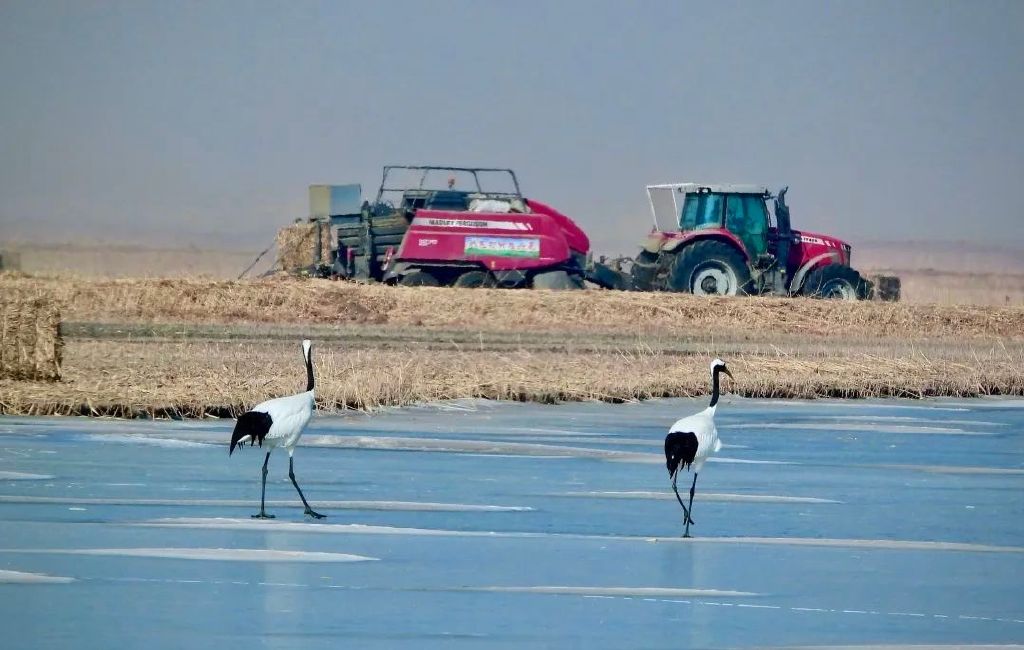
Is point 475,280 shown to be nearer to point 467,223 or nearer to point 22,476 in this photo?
point 467,223

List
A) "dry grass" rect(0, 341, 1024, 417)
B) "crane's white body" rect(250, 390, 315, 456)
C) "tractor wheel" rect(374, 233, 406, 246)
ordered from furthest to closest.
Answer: "tractor wheel" rect(374, 233, 406, 246), "dry grass" rect(0, 341, 1024, 417), "crane's white body" rect(250, 390, 315, 456)

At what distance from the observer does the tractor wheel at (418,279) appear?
3681cm

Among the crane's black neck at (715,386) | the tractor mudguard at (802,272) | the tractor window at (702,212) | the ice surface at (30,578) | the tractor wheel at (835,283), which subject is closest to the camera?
the ice surface at (30,578)

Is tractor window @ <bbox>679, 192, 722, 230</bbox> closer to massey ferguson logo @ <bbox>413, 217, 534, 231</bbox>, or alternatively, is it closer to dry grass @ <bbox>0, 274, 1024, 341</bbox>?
dry grass @ <bbox>0, 274, 1024, 341</bbox>

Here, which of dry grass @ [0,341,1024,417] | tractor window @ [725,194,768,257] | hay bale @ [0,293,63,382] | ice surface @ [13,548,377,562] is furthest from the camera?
tractor window @ [725,194,768,257]

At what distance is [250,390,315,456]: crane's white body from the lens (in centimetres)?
1048

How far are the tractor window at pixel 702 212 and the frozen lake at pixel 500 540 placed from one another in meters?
20.7

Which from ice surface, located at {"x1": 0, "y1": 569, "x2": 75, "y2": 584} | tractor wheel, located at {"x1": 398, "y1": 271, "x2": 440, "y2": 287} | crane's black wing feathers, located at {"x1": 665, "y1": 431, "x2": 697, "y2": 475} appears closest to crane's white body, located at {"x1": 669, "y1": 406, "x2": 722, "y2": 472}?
crane's black wing feathers, located at {"x1": 665, "y1": 431, "x2": 697, "y2": 475}

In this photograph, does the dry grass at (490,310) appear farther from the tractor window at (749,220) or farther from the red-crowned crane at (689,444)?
the red-crowned crane at (689,444)

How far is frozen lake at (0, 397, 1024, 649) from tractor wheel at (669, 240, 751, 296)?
20096mm

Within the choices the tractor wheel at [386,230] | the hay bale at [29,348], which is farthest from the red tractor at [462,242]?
the hay bale at [29,348]

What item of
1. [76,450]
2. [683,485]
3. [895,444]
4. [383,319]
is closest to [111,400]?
[76,450]

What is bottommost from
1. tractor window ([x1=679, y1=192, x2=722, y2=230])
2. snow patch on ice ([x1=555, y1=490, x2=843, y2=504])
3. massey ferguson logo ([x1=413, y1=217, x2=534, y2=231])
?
snow patch on ice ([x1=555, y1=490, x2=843, y2=504])

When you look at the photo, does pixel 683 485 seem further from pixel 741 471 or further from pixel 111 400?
pixel 111 400
